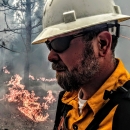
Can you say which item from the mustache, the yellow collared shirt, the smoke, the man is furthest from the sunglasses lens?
the smoke

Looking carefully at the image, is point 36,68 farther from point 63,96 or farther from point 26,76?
point 63,96

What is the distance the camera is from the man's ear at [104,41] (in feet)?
7.09

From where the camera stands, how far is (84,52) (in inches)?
84.3

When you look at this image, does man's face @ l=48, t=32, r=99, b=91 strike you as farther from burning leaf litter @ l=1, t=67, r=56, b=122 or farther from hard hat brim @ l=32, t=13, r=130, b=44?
burning leaf litter @ l=1, t=67, r=56, b=122

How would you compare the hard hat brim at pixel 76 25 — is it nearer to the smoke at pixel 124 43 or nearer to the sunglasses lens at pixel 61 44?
the sunglasses lens at pixel 61 44

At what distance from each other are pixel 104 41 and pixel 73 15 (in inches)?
14.7

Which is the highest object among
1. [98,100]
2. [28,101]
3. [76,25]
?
[76,25]

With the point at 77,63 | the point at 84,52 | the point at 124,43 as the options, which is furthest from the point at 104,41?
the point at 124,43

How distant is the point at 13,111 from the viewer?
12.0 m

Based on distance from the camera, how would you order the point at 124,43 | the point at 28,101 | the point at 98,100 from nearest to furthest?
the point at 98,100
the point at 28,101
the point at 124,43

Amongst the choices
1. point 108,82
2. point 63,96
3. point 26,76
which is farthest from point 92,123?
point 26,76

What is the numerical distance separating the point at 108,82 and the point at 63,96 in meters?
0.73

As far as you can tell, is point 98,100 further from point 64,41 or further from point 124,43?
point 124,43

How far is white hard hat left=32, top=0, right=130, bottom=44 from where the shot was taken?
218 centimetres
